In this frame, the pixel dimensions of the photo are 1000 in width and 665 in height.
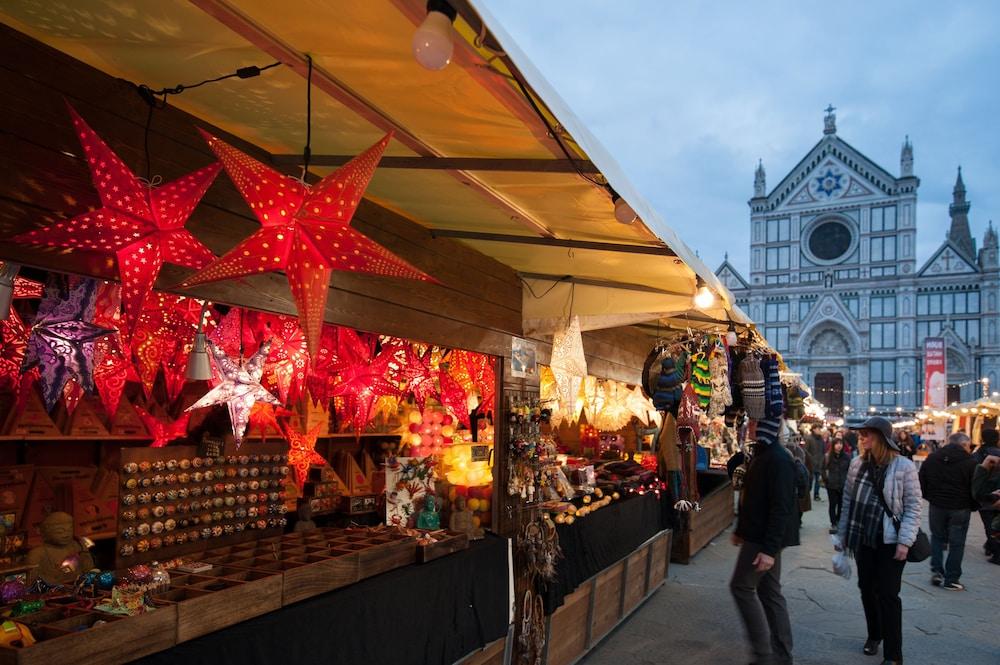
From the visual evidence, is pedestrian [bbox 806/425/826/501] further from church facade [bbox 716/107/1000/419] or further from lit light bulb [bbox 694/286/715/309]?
church facade [bbox 716/107/1000/419]

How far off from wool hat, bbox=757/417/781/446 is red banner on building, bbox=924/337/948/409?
28.5 m

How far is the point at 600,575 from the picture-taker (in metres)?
5.15

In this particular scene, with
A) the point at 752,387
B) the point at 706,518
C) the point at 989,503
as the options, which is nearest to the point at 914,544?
the point at 752,387

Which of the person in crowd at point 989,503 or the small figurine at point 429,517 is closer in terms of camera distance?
the small figurine at point 429,517

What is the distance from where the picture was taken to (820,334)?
42969mm

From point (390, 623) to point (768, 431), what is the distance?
2.80 meters

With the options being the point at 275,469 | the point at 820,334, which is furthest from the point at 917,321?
the point at 275,469

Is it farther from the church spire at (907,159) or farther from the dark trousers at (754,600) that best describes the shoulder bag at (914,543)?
the church spire at (907,159)

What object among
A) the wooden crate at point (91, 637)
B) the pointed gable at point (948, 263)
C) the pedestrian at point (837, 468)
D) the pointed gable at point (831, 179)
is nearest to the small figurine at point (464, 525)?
the wooden crate at point (91, 637)

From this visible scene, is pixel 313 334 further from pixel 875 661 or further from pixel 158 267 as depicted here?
pixel 875 661

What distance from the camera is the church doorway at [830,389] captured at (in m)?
41.8

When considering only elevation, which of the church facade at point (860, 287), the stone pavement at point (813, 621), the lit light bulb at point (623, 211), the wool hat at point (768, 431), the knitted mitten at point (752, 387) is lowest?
the stone pavement at point (813, 621)

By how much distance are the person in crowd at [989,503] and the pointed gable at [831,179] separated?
39.0 metres

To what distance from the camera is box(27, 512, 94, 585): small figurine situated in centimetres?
304
